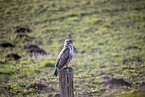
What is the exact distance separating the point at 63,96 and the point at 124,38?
1057 cm

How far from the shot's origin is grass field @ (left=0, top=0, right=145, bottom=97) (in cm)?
948

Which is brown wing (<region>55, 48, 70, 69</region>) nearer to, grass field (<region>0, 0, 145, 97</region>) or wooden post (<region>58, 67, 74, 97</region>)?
wooden post (<region>58, 67, 74, 97</region>)

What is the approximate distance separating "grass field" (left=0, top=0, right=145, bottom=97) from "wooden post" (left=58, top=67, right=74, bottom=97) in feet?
8.41

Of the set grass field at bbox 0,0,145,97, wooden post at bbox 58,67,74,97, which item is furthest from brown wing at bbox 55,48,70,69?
grass field at bbox 0,0,145,97

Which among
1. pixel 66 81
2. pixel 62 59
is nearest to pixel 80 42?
pixel 62 59

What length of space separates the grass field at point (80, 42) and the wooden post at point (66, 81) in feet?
8.41

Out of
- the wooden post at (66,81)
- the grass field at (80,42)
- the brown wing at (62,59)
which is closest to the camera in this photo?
the wooden post at (66,81)

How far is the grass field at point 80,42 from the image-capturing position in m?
9.48

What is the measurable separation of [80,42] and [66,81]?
947 cm

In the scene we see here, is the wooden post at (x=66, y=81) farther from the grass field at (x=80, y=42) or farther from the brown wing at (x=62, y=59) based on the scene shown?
the grass field at (x=80, y=42)

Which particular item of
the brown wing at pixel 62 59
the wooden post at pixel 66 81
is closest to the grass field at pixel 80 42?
the brown wing at pixel 62 59

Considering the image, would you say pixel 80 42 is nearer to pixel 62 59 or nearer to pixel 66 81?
pixel 62 59

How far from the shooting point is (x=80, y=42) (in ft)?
50.6

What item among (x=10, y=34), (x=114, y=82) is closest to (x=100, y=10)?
(x=10, y=34)
